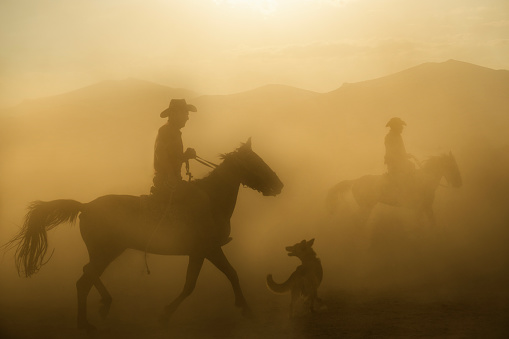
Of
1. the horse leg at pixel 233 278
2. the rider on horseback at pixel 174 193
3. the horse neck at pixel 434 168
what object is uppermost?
the horse neck at pixel 434 168

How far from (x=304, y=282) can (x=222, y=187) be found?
6.89ft

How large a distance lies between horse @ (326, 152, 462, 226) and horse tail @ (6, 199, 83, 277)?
937 centimetres

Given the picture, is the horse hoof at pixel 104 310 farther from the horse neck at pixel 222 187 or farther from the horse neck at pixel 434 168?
the horse neck at pixel 434 168

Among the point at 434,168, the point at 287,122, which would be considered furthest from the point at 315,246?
the point at 287,122

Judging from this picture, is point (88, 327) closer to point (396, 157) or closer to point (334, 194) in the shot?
point (334, 194)

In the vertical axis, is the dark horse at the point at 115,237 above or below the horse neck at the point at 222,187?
below

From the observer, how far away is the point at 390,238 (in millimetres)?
18453

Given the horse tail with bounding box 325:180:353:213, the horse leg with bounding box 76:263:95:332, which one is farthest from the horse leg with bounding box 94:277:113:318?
the horse tail with bounding box 325:180:353:213

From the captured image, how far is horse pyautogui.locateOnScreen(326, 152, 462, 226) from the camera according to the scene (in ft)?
57.9

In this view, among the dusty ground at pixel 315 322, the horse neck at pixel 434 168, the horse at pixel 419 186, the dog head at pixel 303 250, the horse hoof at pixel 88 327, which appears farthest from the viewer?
the horse neck at pixel 434 168

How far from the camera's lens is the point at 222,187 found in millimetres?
11562

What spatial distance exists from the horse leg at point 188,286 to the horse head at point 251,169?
1580mm

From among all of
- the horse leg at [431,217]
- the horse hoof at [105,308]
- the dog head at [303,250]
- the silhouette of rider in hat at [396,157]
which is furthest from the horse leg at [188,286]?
the silhouette of rider in hat at [396,157]

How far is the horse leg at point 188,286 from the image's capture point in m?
10.8
